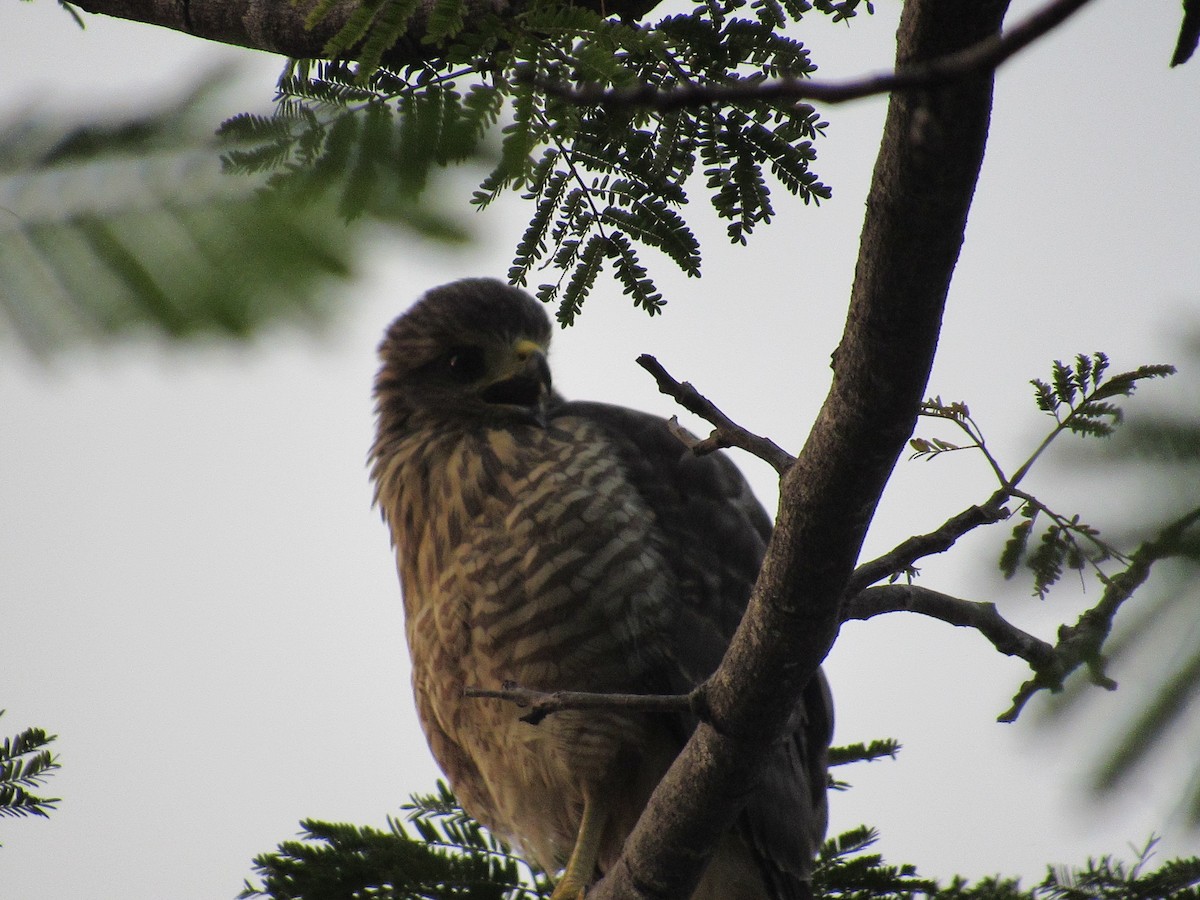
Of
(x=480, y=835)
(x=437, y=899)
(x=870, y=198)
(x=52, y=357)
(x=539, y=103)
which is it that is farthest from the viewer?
(x=480, y=835)

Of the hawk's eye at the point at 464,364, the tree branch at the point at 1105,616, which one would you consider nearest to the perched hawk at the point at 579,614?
the hawk's eye at the point at 464,364

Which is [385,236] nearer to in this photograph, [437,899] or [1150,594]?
[1150,594]

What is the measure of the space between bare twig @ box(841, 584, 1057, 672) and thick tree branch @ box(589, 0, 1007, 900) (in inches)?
3.7

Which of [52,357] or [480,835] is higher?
[480,835]

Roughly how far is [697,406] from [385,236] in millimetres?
1257

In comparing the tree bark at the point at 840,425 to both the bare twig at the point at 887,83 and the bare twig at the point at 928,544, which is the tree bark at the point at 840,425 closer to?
the bare twig at the point at 928,544

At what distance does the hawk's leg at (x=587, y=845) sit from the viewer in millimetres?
3730

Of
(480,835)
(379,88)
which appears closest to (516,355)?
(480,835)

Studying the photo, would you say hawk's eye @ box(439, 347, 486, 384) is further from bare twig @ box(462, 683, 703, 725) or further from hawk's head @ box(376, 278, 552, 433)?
bare twig @ box(462, 683, 703, 725)

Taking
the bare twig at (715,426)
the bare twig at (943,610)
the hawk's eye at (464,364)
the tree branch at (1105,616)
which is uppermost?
the hawk's eye at (464,364)

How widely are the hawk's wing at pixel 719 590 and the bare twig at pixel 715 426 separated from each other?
1.34 meters

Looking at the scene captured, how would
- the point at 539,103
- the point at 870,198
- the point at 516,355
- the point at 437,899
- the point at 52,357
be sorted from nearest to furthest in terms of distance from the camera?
the point at 52,357, the point at 870,198, the point at 539,103, the point at 437,899, the point at 516,355

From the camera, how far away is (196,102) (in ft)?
3.63

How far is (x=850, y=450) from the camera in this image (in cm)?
208
